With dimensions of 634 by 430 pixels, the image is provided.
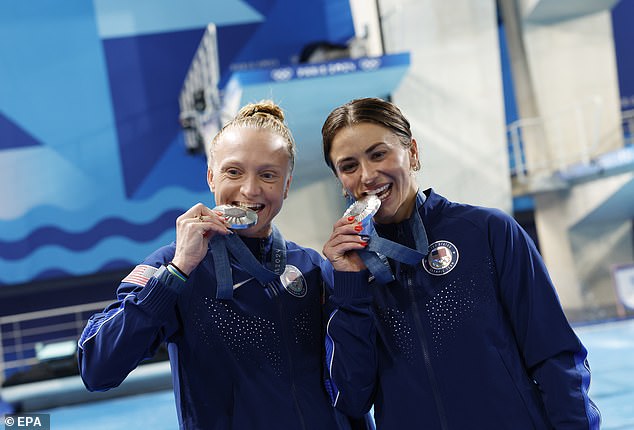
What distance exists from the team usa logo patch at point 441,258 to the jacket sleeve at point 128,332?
63cm

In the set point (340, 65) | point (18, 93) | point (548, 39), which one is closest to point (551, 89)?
point (548, 39)

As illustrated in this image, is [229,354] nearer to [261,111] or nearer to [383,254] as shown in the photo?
[383,254]

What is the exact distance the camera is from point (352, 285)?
167 centimetres

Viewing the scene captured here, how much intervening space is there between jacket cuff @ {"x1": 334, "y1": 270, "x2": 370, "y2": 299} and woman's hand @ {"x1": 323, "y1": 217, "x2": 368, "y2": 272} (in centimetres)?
1

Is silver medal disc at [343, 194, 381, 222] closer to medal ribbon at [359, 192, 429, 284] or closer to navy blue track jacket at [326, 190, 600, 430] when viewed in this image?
medal ribbon at [359, 192, 429, 284]

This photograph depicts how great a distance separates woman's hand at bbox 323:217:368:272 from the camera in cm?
166

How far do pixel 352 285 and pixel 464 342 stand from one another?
0.31 m

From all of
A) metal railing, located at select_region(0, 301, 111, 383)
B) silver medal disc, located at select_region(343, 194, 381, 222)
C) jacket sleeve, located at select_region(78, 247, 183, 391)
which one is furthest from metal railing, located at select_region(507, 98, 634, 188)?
jacket sleeve, located at select_region(78, 247, 183, 391)

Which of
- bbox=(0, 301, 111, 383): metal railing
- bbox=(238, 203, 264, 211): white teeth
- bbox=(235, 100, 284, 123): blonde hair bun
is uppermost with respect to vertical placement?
bbox=(235, 100, 284, 123): blonde hair bun

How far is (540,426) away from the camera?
1618 millimetres

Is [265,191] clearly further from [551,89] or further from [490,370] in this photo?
[551,89]

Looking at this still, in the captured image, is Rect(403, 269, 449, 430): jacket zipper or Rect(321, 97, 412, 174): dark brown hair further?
Rect(321, 97, 412, 174): dark brown hair

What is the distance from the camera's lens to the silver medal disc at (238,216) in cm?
166

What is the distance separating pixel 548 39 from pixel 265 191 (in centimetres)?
1132
